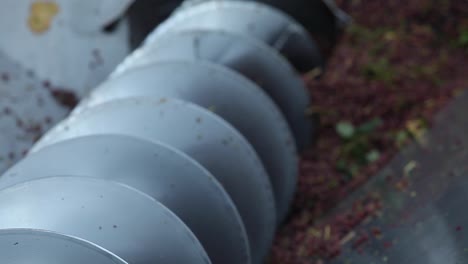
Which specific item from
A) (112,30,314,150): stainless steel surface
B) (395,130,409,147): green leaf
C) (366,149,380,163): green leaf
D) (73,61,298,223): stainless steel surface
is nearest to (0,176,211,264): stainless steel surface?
(73,61,298,223): stainless steel surface

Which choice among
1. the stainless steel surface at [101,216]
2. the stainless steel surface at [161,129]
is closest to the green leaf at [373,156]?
the stainless steel surface at [161,129]

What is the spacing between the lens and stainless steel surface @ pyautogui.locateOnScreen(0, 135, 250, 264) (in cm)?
231

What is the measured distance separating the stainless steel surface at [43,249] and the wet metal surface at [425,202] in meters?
1.42

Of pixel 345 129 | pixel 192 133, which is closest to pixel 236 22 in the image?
pixel 345 129

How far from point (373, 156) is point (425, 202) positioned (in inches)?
31.4

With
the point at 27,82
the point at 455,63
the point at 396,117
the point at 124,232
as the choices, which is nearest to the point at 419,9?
the point at 455,63

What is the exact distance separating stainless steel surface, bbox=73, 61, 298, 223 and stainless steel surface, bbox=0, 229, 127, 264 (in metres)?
1.24

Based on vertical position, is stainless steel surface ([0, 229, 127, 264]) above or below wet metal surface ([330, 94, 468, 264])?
above

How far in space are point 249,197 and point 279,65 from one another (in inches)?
38.9

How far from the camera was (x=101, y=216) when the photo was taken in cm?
201

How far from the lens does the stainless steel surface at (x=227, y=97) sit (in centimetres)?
304

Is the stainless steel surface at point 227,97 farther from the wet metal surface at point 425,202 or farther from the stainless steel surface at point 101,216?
the stainless steel surface at point 101,216

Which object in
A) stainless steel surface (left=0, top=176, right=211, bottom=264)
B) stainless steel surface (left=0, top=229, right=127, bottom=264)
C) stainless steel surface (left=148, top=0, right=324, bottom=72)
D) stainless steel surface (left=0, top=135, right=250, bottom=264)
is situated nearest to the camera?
stainless steel surface (left=0, top=229, right=127, bottom=264)

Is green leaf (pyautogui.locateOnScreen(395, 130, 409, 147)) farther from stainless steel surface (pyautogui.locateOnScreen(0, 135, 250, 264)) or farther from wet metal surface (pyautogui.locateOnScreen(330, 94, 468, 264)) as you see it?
stainless steel surface (pyautogui.locateOnScreen(0, 135, 250, 264))
